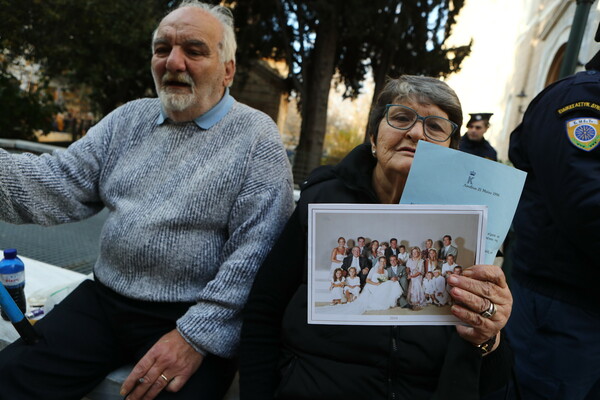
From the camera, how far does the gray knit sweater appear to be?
1443 millimetres

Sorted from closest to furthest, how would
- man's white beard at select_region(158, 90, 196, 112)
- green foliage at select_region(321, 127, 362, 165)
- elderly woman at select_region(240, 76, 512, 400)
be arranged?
elderly woman at select_region(240, 76, 512, 400) → man's white beard at select_region(158, 90, 196, 112) → green foliage at select_region(321, 127, 362, 165)

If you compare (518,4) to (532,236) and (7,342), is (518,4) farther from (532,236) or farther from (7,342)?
(7,342)

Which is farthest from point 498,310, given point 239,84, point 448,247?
point 239,84

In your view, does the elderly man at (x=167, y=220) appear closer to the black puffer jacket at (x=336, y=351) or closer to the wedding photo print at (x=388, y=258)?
the black puffer jacket at (x=336, y=351)

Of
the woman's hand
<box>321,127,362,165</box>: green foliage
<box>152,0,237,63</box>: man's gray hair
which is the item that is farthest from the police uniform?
<box>321,127,362,165</box>: green foliage

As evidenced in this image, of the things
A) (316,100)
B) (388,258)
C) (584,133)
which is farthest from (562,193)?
(316,100)

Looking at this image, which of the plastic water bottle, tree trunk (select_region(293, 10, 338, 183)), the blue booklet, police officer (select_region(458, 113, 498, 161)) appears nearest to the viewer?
the blue booklet

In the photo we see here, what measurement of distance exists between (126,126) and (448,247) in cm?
143

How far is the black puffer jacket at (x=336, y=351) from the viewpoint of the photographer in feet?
3.88

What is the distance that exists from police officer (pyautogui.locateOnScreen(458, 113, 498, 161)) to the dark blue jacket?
4.01 meters

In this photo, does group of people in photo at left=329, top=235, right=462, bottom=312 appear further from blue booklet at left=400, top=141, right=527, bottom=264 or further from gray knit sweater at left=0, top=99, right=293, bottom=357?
gray knit sweater at left=0, top=99, right=293, bottom=357

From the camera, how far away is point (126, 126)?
1740mm

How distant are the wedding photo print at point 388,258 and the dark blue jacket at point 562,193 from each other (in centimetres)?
49

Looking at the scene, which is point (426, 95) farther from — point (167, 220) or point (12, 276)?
point (12, 276)
